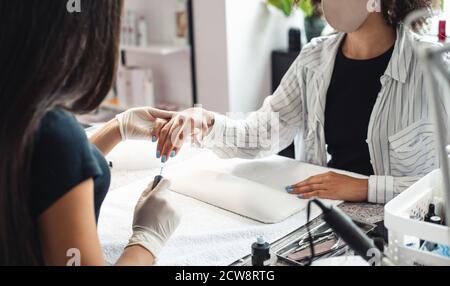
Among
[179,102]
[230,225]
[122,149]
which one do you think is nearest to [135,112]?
[122,149]

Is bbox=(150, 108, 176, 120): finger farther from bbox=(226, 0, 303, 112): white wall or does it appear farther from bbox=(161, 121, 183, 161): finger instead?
bbox=(226, 0, 303, 112): white wall

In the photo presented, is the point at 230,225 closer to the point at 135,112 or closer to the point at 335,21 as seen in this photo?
the point at 135,112

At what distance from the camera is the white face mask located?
1.51 meters

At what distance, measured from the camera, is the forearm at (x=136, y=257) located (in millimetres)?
951

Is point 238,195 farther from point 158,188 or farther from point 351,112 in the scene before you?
point 351,112

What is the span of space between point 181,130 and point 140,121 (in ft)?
0.44

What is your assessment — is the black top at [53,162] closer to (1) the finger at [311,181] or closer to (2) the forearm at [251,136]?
(1) the finger at [311,181]

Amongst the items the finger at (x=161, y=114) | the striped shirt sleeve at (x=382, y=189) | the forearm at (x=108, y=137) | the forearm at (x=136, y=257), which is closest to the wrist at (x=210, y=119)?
the finger at (x=161, y=114)

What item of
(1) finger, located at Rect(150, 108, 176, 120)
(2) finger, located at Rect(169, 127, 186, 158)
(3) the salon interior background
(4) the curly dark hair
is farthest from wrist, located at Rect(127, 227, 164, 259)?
(3) the salon interior background

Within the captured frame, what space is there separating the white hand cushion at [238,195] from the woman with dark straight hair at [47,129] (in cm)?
45

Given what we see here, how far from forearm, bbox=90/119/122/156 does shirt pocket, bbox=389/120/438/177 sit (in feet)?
2.49

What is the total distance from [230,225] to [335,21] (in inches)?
27.6

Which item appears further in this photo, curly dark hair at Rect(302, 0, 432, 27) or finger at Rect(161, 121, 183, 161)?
curly dark hair at Rect(302, 0, 432, 27)

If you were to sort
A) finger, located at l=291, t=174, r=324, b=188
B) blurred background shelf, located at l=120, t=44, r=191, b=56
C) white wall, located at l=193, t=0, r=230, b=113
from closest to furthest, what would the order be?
finger, located at l=291, t=174, r=324, b=188, white wall, located at l=193, t=0, r=230, b=113, blurred background shelf, located at l=120, t=44, r=191, b=56
